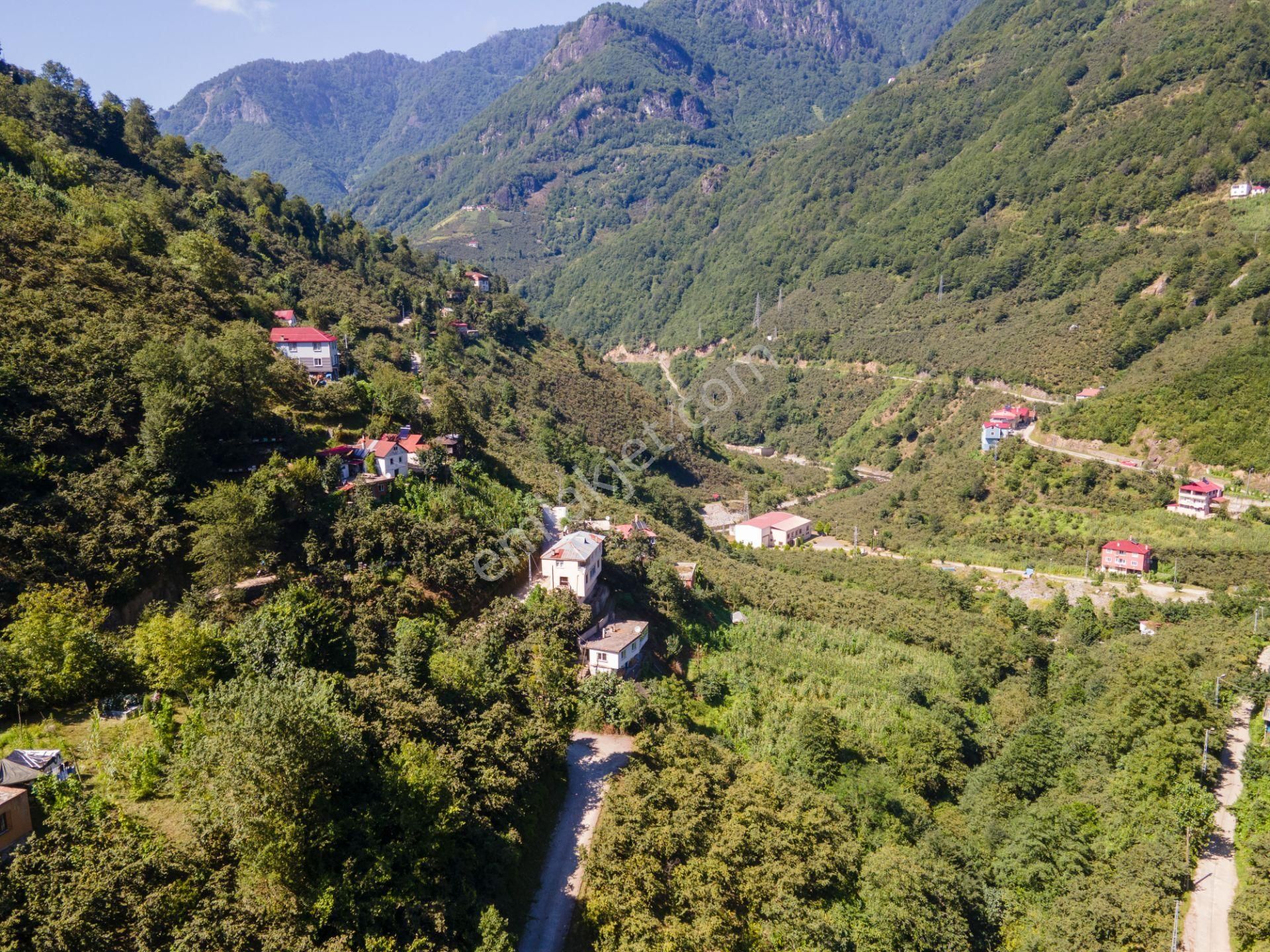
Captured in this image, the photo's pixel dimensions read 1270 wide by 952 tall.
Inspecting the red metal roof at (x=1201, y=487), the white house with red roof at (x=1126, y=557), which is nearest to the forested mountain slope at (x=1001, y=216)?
the red metal roof at (x=1201, y=487)

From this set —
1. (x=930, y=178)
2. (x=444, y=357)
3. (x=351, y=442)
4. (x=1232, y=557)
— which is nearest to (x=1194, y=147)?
(x=930, y=178)

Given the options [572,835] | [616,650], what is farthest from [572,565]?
[572,835]

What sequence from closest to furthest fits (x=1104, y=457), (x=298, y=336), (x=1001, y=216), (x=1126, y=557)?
1. (x=298, y=336)
2. (x=1126, y=557)
3. (x=1104, y=457)
4. (x=1001, y=216)

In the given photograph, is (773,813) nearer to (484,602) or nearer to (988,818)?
(988,818)

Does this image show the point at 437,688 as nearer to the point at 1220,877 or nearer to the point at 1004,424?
the point at 1220,877

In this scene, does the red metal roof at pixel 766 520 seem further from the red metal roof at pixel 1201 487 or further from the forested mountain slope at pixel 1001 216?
the forested mountain slope at pixel 1001 216

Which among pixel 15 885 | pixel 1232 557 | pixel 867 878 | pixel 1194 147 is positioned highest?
pixel 1194 147

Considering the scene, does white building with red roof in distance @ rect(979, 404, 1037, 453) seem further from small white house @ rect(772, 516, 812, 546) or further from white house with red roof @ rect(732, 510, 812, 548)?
white house with red roof @ rect(732, 510, 812, 548)
